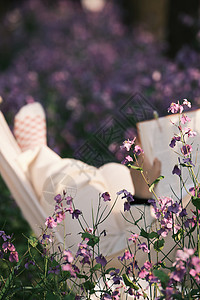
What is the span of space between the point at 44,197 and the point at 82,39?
21.2 ft

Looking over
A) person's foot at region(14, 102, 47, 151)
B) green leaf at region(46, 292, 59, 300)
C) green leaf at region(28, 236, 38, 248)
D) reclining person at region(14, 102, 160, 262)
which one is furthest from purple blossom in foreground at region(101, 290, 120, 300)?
person's foot at region(14, 102, 47, 151)

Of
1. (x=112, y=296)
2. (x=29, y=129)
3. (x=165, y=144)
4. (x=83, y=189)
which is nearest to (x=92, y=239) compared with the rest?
(x=112, y=296)

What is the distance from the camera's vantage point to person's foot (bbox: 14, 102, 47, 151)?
3240 millimetres

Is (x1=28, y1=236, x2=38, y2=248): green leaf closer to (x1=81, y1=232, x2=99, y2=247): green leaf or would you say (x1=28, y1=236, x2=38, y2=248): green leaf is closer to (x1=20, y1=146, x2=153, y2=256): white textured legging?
(x1=81, y1=232, x2=99, y2=247): green leaf

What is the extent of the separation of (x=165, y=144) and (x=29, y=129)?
906mm

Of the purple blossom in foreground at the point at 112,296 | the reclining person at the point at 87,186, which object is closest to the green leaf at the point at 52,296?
the purple blossom in foreground at the point at 112,296

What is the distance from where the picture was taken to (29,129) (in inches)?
128

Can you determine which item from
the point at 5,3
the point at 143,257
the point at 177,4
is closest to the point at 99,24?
the point at 177,4

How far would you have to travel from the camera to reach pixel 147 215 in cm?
244

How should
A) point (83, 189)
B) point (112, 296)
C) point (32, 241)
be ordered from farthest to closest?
point (83, 189)
point (32, 241)
point (112, 296)

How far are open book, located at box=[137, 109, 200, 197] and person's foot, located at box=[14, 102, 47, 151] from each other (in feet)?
2.32

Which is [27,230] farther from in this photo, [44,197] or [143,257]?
[143,257]

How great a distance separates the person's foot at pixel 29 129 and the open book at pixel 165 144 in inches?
27.9

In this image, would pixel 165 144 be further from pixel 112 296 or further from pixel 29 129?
pixel 112 296
